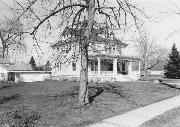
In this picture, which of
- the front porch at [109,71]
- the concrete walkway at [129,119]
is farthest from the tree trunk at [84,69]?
the front porch at [109,71]

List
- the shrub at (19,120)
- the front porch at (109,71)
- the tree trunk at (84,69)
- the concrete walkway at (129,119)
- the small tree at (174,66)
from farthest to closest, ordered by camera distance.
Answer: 1. the small tree at (174,66)
2. the front porch at (109,71)
3. the tree trunk at (84,69)
4. the concrete walkway at (129,119)
5. the shrub at (19,120)

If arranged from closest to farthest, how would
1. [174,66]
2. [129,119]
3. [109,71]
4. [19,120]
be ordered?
[19,120]
[129,119]
[109,71]
[174,66]

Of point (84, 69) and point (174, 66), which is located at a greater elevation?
point (174, 66)

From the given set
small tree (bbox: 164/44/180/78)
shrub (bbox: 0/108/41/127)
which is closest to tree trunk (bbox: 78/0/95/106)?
shrub (bbox: 0/108/41/127)

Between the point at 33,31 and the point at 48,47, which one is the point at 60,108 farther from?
the point at 33,31

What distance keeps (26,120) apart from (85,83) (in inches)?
153

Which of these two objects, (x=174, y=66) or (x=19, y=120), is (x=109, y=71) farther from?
(x=19, y=120)

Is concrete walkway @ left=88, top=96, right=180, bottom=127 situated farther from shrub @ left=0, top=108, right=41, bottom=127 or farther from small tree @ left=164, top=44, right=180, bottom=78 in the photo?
small tree @ left=164, top=44, right=180, bottom=78

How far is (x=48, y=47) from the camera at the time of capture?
1027cm

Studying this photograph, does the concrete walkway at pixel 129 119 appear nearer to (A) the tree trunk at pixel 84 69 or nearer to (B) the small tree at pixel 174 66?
(A) the tree trunk at pixel 84 69

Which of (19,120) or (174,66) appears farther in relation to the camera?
(174,66)


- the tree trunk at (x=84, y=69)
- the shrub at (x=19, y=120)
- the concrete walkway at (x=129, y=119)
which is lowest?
the concrete walkway at (x=129, y=119)

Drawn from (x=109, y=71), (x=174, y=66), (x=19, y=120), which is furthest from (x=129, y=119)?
(x=174, y=66)

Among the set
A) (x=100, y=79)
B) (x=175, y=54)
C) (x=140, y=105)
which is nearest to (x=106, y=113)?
(x=140, y=105)
